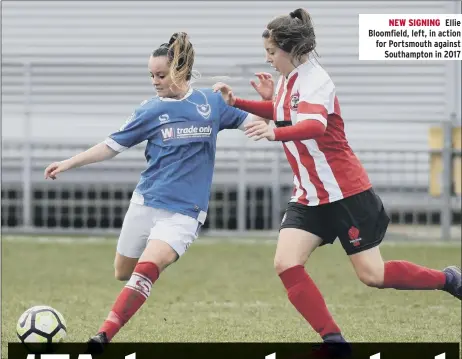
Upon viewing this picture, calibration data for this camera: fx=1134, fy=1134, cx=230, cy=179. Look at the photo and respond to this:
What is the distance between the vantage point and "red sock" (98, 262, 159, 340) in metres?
5.51

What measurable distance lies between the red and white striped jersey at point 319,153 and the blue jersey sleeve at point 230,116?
501 mm

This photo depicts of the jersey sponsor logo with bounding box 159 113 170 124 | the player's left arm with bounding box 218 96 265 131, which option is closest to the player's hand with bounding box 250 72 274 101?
the player's left arm with bounding box 218 96 265 131

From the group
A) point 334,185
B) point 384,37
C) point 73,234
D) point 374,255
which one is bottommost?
point 73,234

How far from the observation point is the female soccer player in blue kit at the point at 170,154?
587 cm

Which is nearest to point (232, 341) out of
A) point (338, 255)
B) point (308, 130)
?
point (308, 130)

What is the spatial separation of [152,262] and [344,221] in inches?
38.8

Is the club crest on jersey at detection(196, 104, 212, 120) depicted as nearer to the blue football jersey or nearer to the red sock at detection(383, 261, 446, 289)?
the blue football jersey

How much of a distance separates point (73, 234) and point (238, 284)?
498 centimetres

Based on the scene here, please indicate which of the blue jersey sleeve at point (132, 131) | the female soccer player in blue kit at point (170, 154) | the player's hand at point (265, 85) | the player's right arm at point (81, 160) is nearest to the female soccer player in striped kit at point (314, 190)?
the player's hand at point (265, 85)

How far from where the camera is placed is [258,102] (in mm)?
6027

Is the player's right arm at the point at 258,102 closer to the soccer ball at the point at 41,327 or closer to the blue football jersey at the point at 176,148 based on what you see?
the blue football jersey at the point at 176,148

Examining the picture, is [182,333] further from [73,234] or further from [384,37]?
[73,234]

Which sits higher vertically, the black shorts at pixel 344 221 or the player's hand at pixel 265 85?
the player's hand at pixel 265 85

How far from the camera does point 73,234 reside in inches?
542
